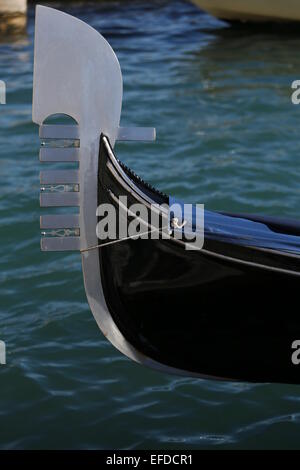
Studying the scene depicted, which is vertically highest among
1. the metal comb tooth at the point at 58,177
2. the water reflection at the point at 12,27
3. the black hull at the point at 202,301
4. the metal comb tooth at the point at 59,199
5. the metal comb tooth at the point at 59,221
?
the water reflection at the point at 12,27

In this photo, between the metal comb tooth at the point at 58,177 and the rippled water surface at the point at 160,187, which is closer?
the metal comb tooth at the point at 58,177

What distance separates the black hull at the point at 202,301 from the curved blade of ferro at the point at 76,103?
0.05m

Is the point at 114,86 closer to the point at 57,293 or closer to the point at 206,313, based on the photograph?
the point at 206,313

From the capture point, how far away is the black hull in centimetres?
282

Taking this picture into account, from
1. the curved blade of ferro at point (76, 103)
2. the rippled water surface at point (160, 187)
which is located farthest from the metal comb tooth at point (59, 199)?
the rippled water surface at point (160, 187)

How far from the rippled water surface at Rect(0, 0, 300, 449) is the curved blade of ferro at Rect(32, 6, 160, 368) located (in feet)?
0.18

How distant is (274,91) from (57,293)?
2.90 meters

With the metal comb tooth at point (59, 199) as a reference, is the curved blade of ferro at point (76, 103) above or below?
above

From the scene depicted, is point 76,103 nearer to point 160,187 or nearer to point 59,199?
point 59,199

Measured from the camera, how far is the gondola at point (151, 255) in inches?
106

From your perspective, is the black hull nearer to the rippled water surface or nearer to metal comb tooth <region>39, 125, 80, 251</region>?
metal comb tooth <region>39, 125, 80, 251</region>

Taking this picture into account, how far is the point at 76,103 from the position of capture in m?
2.73

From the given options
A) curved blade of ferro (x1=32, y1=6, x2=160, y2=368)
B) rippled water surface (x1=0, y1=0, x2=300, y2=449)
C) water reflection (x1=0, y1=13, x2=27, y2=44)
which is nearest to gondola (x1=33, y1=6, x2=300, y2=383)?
curved blade of ferro (x1=32, y1=6, x2=160, y2=368)

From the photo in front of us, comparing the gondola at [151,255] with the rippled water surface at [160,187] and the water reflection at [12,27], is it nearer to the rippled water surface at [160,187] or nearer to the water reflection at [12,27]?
the rippled water surface at [160,187]
